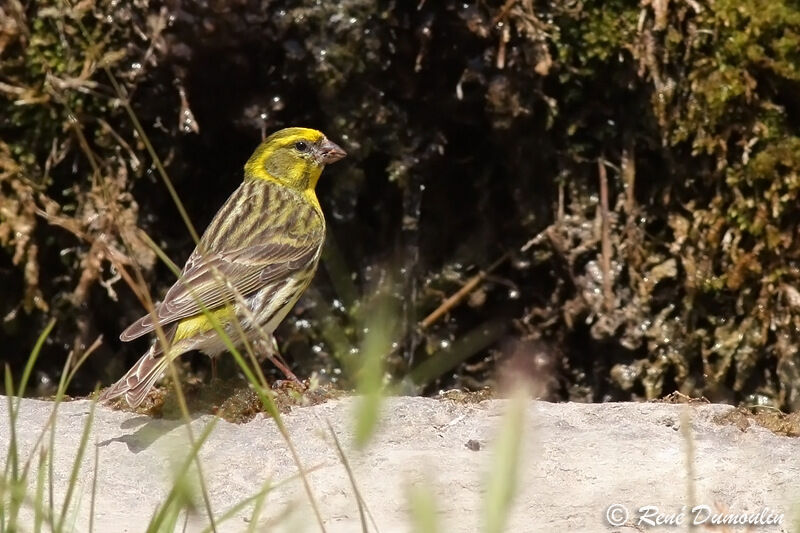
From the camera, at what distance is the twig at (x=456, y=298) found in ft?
22.2

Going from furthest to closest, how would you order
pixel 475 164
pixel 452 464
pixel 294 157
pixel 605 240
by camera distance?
pixel 475 164 → pixel 605 240 → pixel 294 157 → pixel 452 464

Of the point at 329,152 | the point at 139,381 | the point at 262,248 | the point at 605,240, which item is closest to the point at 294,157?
the point at 329,152

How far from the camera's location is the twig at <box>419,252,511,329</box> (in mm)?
6766

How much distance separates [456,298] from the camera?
6.79 metres

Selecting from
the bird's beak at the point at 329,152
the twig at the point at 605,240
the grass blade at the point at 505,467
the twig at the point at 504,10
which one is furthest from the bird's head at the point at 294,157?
the grass blade at the point at 505,467

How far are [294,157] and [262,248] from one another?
22.9 inches

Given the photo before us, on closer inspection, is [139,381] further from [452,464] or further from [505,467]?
[505,467]

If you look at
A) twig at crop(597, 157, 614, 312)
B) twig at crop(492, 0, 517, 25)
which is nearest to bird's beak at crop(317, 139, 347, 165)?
twig at crop(492, 0, 517, 25)

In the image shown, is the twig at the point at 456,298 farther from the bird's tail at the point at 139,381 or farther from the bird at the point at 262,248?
the bird's tail at the point at 139,381

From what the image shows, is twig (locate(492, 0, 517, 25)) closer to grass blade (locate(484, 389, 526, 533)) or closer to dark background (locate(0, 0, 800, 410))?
dark background (locate(0, 0, 800, 410))

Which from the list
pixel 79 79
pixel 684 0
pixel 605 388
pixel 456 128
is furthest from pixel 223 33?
pixel 605 388

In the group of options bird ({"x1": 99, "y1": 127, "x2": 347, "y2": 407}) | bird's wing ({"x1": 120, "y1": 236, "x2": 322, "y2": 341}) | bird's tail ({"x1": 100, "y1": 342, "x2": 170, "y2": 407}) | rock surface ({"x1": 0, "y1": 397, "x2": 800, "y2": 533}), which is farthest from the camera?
bird's wing ({"x1": 120, "y1": 236, "x2": 322, "y2": 341})

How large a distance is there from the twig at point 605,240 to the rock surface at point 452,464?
201 centimetres

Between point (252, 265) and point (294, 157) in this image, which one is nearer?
point (252, 265)
